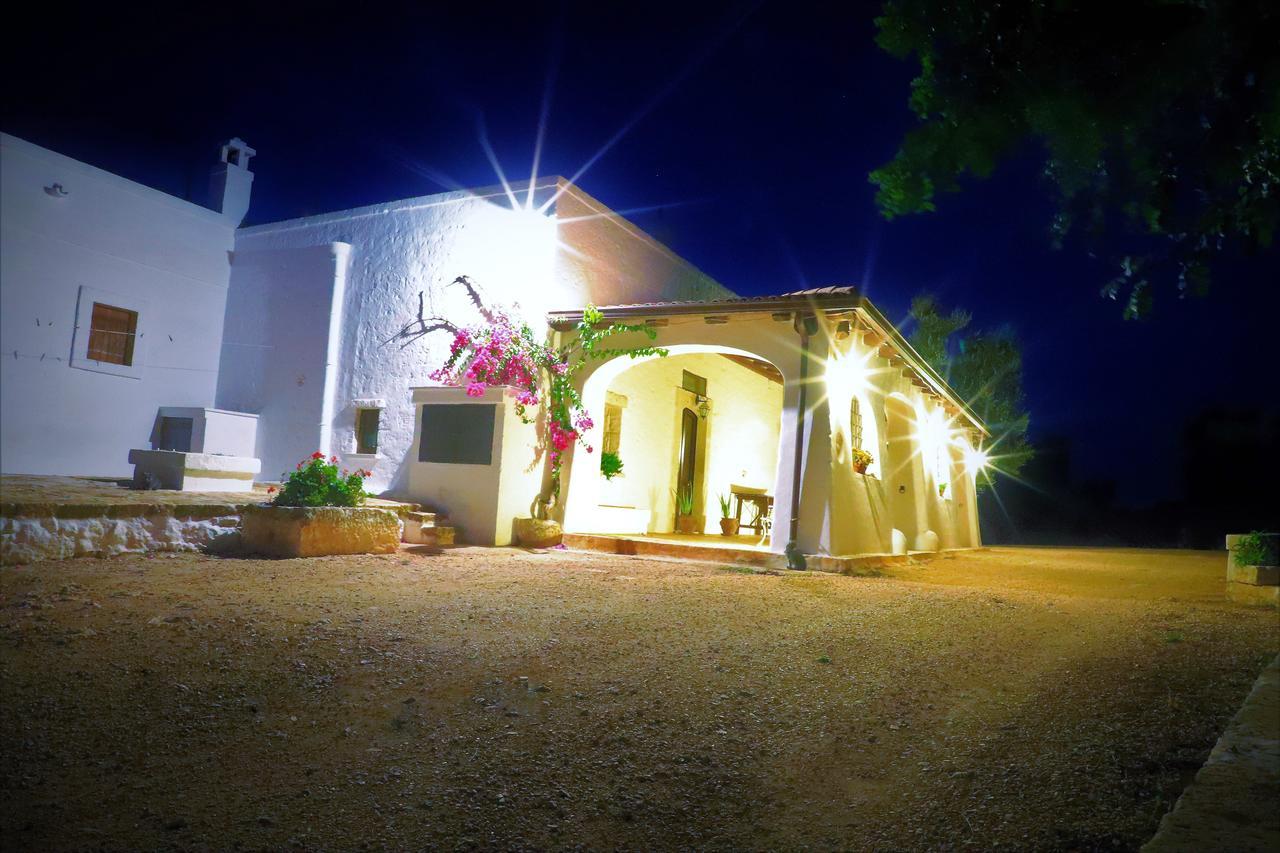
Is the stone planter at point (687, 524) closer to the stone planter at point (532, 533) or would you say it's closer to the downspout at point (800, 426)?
the stone planter at point (532, 533)

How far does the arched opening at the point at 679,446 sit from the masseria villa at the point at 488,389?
1.7 inches

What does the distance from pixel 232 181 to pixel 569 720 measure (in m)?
12.2

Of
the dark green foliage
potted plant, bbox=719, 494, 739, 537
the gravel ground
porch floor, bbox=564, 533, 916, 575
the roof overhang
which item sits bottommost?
the gravel ground

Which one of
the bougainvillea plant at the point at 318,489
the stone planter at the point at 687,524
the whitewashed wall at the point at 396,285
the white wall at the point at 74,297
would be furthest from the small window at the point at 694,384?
the white wall at the point at 74,297

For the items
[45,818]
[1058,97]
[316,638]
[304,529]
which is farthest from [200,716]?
[304,529]

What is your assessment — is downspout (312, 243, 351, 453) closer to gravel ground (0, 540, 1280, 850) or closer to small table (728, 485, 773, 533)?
gravel ground (0, 540, 1280, 850)

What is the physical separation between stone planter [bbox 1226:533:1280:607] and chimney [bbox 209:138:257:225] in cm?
1356

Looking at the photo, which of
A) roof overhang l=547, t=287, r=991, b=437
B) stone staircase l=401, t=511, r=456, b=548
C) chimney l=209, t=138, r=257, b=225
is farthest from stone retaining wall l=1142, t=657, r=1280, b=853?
chimney l=209, t=138, r=257, b=225

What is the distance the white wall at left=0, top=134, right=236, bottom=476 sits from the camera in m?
3.27

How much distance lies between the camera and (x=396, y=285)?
10938 mm

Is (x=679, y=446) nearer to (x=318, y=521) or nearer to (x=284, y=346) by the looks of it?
(x=284, y=346)

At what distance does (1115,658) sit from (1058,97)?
124 inches

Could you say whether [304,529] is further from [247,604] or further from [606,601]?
[606,601]

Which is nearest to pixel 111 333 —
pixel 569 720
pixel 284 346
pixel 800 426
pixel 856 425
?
pixel 569 720
